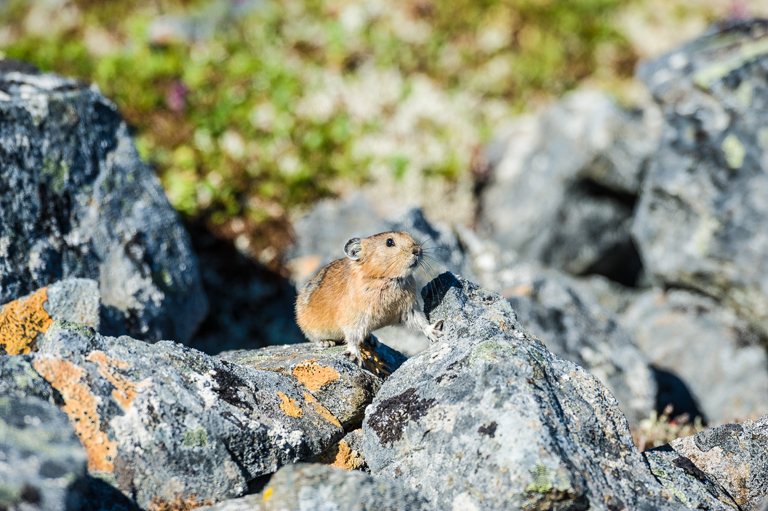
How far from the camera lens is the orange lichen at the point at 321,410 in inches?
188

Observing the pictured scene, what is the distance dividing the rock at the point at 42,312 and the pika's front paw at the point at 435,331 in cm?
318

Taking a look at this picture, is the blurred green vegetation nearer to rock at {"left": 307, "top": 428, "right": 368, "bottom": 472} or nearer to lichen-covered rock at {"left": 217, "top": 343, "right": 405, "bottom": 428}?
lichen-covered rock at {"left": 217, "top": 343, "right": 405, "bottom": 428}

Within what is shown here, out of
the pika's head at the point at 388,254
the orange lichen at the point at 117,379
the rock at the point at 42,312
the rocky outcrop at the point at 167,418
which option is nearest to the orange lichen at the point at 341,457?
the rocky outcrop at the point at 167,418

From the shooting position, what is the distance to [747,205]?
852 centimetres

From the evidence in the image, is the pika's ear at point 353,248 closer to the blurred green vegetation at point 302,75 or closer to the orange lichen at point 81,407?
the orange lichen at point 81,407

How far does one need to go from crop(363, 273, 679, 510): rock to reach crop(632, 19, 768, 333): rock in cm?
560

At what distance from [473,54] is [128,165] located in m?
9.92

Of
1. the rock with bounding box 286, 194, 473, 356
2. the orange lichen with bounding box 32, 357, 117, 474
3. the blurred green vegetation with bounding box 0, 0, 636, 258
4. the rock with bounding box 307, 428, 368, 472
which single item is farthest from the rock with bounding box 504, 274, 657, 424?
the orange lichen with bounding box 32, 357, 117, 474

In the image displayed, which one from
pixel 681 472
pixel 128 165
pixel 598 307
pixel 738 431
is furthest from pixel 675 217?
pixel 128 165

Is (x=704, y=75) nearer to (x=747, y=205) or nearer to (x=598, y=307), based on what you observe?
(x=747, y=205)

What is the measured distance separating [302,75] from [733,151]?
356 inches

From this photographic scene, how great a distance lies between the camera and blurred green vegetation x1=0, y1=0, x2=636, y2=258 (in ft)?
37.9

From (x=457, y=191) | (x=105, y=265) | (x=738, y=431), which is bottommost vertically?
(x=738, y=431)

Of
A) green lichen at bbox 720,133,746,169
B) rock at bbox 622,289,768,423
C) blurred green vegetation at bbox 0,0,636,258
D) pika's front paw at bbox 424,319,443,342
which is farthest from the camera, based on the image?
blurred green vegetation at bbox 0,0,636,258
